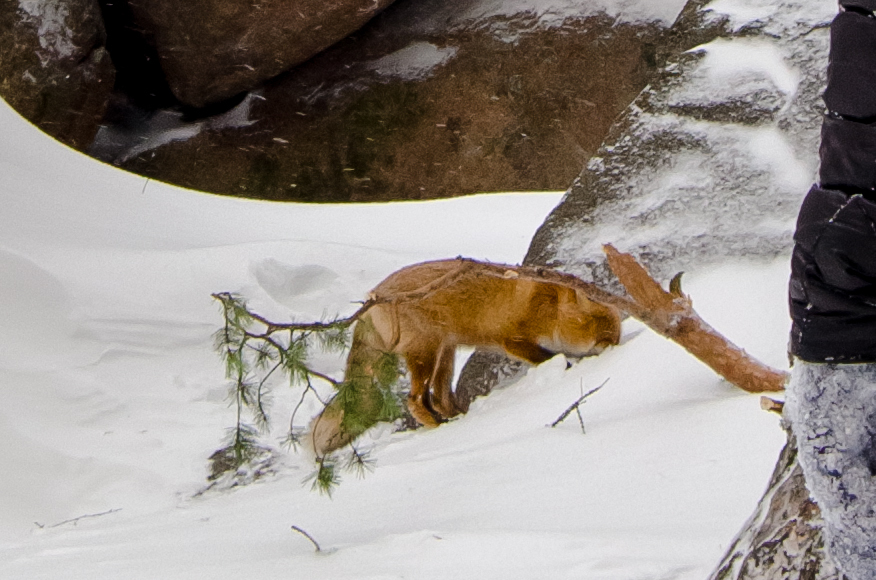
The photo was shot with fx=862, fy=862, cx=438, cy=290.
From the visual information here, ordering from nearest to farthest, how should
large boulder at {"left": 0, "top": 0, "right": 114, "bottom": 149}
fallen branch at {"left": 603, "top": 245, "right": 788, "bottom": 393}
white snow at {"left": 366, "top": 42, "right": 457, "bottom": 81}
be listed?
fallen branch at {"left": 603, "top": 245, "right": 788, "bottom": 393} → large boulder at {"left": 0, "top": 0, "right": 114, "bottom": 149} → white snow at {"left": 366, "top": 42, "right": 457, "bottom": 81}

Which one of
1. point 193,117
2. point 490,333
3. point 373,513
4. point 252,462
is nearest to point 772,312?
point 490,333

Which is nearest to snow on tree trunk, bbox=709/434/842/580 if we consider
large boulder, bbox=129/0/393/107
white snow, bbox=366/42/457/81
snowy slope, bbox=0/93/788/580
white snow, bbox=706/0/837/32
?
snowy slope, bbox=0/93/788/580

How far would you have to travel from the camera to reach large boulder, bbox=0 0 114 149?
6375 mm

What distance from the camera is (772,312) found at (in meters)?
2.68

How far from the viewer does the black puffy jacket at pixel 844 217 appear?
87 centimetres

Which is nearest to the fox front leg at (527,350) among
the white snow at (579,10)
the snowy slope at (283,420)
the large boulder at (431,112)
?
the snowy slope at (283,420)

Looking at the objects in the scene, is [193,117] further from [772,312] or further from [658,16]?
[772,312]

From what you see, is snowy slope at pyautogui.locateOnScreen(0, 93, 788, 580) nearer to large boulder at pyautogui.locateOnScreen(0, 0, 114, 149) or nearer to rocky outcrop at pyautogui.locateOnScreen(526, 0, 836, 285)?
rocky outcrop at pyautogui.locateOnScreen(526, 0, 836, 285)

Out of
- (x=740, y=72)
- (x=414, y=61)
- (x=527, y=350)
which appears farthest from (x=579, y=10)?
(x=527, y=350)

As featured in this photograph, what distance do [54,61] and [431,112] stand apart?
2.94 m

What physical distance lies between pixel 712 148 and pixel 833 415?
2.69 m

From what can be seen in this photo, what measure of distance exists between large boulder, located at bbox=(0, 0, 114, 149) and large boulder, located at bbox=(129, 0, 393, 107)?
1.65 feet

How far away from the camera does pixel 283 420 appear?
4.25 m

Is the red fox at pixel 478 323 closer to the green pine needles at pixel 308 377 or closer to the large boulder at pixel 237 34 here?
the green pine needles at pixel 308 377
